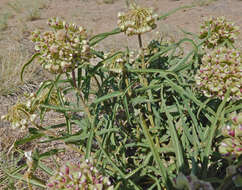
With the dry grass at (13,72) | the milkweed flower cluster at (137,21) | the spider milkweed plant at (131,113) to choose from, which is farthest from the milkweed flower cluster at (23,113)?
the dry grass at (13,72)

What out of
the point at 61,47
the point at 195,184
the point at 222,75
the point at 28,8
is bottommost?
the point at 195,184

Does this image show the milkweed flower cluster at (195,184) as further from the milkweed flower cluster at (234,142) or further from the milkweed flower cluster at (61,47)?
the milkweed flower cluster at (61,47)

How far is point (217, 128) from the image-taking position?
705 millimetres

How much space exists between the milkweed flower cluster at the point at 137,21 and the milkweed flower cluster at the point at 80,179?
17.6 inches

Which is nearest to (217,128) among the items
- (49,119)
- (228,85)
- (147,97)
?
(228,85)

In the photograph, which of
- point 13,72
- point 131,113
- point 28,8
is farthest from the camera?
point 28,8

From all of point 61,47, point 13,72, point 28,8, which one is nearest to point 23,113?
point 61,47

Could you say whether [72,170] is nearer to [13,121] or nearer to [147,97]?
[13,121]

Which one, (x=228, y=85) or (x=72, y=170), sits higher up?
(x=228, y=85)

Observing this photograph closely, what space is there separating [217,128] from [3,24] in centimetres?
483

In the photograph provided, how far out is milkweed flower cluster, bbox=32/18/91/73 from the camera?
1.91 feet

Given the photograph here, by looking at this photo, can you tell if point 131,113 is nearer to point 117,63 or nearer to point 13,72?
point 117,63

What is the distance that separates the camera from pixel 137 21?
74 centimetres

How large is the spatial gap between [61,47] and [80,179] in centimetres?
33
